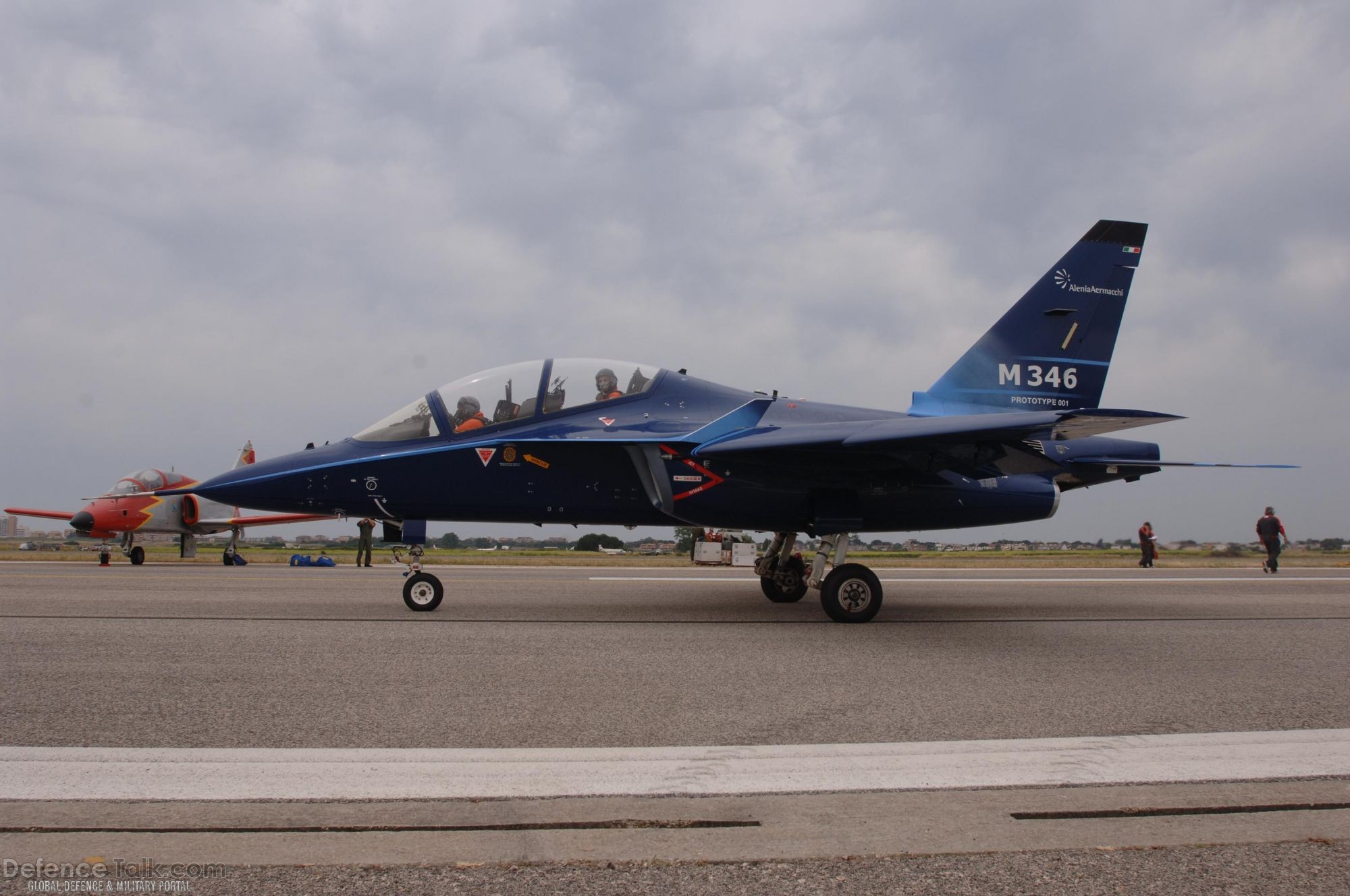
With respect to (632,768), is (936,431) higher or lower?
higher

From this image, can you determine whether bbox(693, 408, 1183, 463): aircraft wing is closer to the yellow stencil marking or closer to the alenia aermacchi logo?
the yellow stencil marking

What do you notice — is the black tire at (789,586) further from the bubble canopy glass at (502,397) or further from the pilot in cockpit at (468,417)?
the pilot in cockpit at (468,417)

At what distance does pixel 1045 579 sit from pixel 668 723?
1408 cm

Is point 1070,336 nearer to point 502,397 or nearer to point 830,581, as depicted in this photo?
point 830,581

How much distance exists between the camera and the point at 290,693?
4480mm

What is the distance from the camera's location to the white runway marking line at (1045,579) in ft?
48.1

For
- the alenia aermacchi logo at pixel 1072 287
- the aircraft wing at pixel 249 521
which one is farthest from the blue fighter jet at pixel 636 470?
the aircraft wing at pixel 249 521

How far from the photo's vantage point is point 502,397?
9.16 metres

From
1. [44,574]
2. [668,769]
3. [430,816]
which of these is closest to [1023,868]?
[668,769]

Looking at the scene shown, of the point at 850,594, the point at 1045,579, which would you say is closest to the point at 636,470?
the point at 850,594

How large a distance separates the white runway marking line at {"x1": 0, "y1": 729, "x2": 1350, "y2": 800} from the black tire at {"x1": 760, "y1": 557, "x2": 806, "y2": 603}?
6.99m

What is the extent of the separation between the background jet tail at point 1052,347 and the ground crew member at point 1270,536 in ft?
35.4

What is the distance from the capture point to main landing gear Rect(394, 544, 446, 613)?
8.76 metres

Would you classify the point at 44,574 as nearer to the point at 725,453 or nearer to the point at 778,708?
the point at 725,453
